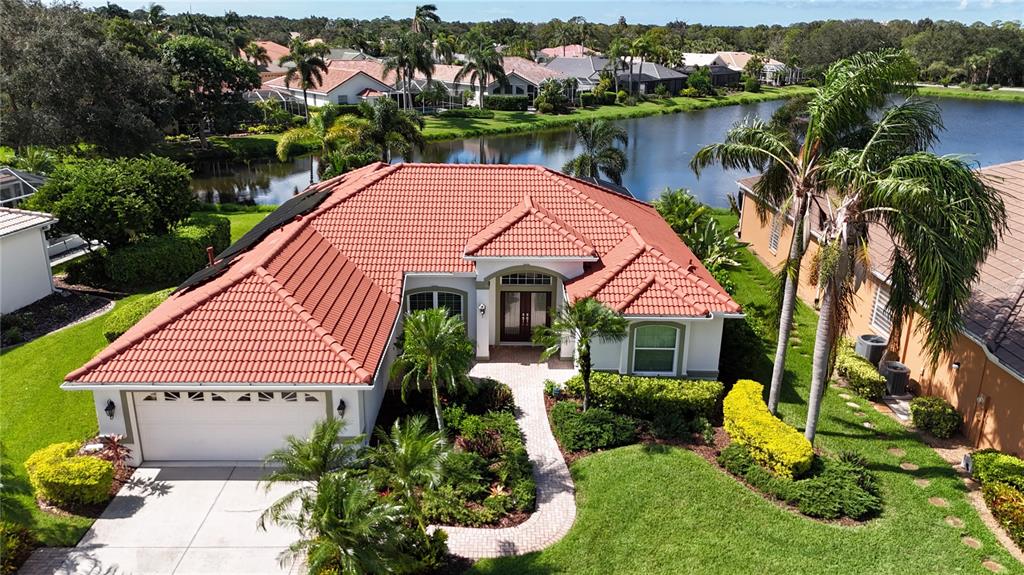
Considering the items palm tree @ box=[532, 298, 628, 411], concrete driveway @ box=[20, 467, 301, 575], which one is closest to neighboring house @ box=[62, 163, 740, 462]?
concrete driveway @ box=[20, 467, 301, 575]

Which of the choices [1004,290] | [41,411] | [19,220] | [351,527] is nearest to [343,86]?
[19,220]

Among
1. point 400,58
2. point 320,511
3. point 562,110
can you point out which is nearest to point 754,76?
point 562,110

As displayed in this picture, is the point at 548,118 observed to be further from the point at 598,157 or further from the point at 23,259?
the point at 23,259

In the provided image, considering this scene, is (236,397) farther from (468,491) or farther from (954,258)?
(954,258)

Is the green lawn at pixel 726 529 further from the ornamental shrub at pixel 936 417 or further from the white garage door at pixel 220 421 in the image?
the white garage door at pixel 220 421

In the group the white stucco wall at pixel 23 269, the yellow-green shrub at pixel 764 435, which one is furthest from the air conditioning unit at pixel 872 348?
the white stucco wall at pixel 23 269

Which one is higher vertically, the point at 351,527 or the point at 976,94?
the point at 976,94

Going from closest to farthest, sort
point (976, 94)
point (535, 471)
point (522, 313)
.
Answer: point (535, 471) → point (522, 313) → point (976, 94)
